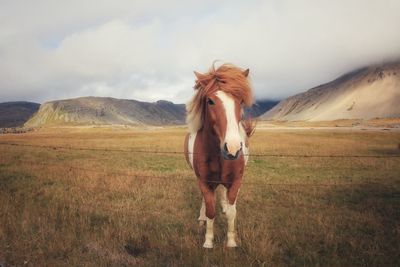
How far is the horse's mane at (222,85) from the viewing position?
4823mm

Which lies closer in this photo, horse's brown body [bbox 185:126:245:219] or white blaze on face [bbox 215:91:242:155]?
white blaze on face [bbox 215:91:242:155]

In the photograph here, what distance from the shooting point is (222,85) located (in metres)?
4.80

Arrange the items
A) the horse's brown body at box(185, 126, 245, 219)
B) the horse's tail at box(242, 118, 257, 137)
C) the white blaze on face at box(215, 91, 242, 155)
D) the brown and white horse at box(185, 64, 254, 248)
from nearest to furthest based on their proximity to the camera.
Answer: the white blaze on face at box(215, 91, 242, 155), the brown and white horse at box(185, 64, 254, 248), the horse's brown body at box(185, 126, 245, 219), the horse's tail at box(242, 118, 257, 137)

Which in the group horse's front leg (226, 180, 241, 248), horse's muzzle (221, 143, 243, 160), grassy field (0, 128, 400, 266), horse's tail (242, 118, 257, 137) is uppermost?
horse's tail (242, 118, 257, 137)

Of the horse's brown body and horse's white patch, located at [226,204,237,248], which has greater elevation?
the horse's brown body

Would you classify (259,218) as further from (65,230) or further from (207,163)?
(65,230)

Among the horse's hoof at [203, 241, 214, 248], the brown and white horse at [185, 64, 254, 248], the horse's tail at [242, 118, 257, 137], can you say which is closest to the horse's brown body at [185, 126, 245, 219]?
the brown and white horse at [185, 64, 254, 248]

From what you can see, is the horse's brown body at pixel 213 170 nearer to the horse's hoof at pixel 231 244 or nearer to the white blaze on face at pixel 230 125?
the horse's hoof at pixel 231 244

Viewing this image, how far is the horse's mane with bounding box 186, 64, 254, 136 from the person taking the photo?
15.8ft

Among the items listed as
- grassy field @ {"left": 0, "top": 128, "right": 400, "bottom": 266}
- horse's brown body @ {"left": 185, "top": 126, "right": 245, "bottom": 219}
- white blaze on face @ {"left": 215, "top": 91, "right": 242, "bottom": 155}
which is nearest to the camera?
white blaze on face @ {"left": 215, "top": 91, "right": 242, "bottom": 155}

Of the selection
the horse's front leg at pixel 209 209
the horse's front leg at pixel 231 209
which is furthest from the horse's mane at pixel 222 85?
the horse's front leg at pixel 231 209

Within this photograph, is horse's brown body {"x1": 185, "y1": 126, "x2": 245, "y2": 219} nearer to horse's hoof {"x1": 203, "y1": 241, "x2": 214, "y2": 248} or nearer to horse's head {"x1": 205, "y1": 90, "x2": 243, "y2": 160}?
horse's hoof {"x1": 203, "y1": 241, "x2": 214, "y2": 248}

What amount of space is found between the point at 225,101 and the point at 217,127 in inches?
16.8

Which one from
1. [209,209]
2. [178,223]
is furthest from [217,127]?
[178,223]
